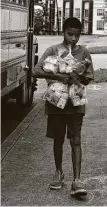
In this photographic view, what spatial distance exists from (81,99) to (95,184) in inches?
35.2

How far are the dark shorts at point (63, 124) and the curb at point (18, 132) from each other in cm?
141

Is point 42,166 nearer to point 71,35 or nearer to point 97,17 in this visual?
point 71,35

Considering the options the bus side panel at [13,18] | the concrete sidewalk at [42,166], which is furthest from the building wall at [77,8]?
the bus side panel at [13,18]

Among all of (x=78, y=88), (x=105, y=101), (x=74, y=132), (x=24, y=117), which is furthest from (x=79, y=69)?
(x=105, y=101)

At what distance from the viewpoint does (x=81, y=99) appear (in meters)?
5.70

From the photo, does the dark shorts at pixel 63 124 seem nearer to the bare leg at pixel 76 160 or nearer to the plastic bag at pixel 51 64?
the bare leg at pixel 76 160

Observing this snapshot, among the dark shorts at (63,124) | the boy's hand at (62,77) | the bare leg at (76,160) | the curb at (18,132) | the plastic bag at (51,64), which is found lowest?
the curb at (18,132)

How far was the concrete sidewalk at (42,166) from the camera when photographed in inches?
218

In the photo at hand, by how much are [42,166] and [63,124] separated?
105 centimetres

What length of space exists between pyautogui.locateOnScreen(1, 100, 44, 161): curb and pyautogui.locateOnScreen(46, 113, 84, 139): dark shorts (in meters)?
1.41

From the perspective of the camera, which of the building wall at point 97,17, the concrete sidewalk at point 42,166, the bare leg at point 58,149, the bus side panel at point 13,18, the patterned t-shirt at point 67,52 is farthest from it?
the building wall at point 97,17

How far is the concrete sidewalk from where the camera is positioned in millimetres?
5535

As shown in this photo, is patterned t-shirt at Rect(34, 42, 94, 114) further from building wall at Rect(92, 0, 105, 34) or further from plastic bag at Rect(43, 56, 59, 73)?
building wall at Rect(92, 0, 105, 34)

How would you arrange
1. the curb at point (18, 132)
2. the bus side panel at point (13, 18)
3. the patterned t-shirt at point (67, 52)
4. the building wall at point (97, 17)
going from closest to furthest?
the patterned t-shirt at point (67, 52), the bus side panel at point (13, 18), the curb at point (18, 132), the building wall at point (97, 17)
